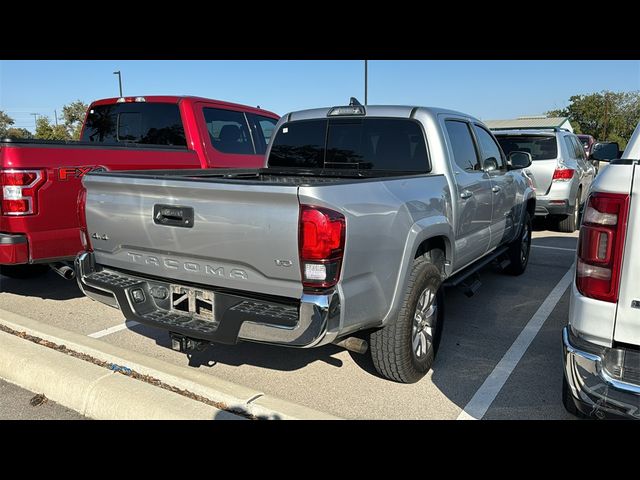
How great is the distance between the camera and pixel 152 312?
3.36m

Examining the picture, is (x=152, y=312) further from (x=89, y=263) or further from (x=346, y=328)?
(x=346, y=328)

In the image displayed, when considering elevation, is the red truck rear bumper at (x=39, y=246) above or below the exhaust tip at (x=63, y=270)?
above

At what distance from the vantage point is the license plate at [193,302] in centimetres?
312

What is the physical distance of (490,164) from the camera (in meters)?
5.06

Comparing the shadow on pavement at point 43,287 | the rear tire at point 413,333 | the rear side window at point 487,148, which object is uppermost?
the rear side window at point 487,148

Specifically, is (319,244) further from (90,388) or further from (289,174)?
(289,174)

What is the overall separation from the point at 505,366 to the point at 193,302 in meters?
2.41

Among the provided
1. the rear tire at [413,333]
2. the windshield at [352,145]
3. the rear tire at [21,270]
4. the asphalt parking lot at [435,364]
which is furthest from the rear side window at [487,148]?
the rear tire at [21,270]

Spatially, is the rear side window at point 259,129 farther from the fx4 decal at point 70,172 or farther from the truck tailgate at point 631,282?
the truck tailgate at point 631,282

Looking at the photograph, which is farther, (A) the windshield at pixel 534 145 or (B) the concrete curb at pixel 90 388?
(A) the windshield at pixel 534 145

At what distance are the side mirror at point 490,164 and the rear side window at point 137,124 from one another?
3.52m

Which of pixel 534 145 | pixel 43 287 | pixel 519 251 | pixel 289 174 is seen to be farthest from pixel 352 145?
pixel 534 145
